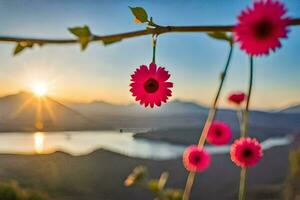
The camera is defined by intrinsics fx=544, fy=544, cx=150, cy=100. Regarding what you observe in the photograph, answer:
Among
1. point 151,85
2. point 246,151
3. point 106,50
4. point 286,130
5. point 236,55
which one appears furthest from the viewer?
point 286,130

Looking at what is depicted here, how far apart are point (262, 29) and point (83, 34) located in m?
0.09

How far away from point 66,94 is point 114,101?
0.35ft

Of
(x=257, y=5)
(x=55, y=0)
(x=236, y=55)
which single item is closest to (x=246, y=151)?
(x=257, y=5)

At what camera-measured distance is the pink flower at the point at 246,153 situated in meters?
0.49

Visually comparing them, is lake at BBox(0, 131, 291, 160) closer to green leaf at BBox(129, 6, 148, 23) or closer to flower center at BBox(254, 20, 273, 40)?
green leaf at BBox(129, 6, 148, 23)

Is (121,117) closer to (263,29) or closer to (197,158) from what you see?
(197,158)

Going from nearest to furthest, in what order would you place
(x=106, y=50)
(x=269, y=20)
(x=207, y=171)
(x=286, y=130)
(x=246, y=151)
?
(x=269, y=20), (x=246, y=151), (x=106, y=50), (x=286, y=130), (x=207, y=171)

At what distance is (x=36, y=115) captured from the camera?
1.25 metres

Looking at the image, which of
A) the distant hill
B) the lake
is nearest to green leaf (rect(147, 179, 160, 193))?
the distant hill

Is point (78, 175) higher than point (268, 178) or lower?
lower

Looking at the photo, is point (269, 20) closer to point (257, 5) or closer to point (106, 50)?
point (257, 5)

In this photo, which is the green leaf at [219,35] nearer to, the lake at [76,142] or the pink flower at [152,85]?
the pink flower at [152,85]

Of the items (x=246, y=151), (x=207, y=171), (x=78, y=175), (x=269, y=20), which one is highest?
(x=207, y=171)

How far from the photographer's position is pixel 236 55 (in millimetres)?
1042
